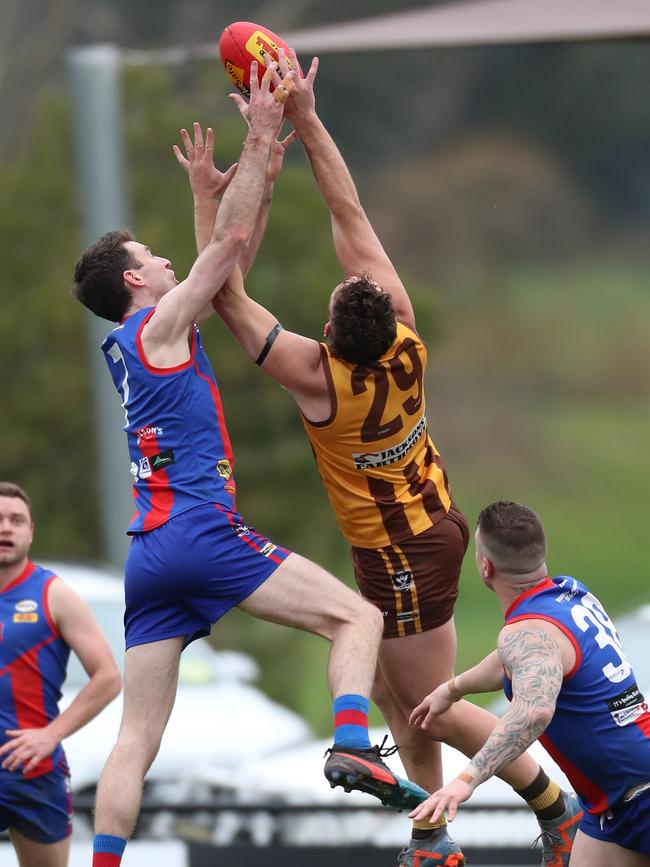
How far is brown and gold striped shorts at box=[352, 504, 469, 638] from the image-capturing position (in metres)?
6.09

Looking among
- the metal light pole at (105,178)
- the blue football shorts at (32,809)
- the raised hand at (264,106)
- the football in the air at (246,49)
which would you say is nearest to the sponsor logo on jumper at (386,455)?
the raised hand at (264,106)

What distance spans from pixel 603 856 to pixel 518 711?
0.94 meters

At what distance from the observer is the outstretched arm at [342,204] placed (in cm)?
620

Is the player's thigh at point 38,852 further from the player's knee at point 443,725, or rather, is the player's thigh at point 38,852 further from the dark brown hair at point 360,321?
the dark brown hair at point 360,321

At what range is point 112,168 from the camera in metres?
13.1

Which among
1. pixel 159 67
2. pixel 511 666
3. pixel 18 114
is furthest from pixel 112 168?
pixel 18 114

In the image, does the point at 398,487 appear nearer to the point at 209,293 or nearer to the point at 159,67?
the point at 209,293

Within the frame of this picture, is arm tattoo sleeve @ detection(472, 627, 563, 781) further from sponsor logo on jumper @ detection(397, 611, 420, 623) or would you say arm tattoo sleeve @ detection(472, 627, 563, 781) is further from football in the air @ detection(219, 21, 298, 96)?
football in the air @ detection(219, 21, 298, 96)

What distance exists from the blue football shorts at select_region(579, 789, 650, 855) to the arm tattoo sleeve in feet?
2.14

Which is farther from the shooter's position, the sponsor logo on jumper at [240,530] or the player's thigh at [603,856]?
the sponsor logo on jumper at [240,530]

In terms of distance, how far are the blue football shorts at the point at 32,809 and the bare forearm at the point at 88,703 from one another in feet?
0.87

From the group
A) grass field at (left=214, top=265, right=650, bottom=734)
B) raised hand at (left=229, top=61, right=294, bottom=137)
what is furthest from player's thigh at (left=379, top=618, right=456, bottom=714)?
grass field at (left=214, top=265, right=650, bottom=734)

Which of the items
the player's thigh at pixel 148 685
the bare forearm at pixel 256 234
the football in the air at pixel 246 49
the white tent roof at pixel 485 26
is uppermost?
the white tent roof at pixel 485 26

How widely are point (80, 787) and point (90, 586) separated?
1713 mm
